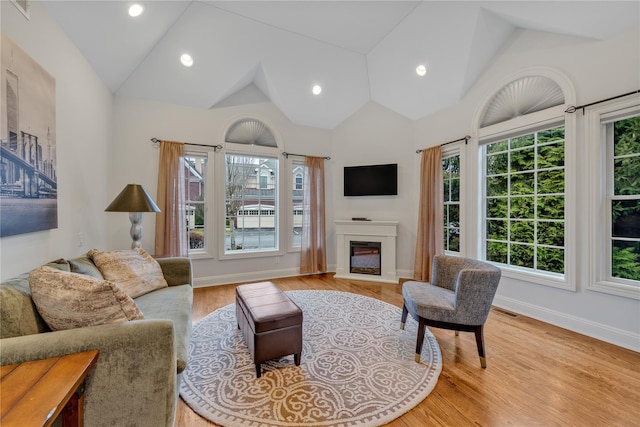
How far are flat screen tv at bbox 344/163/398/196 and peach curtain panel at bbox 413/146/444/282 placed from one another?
0.52m

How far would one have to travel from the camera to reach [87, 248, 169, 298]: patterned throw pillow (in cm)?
214

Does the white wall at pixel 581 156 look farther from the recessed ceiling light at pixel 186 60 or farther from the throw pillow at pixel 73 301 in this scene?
the recessed ceiling light at pixel 186 60

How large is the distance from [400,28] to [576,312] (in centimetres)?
396

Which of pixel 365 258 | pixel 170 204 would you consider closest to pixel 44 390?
pixel 170 204

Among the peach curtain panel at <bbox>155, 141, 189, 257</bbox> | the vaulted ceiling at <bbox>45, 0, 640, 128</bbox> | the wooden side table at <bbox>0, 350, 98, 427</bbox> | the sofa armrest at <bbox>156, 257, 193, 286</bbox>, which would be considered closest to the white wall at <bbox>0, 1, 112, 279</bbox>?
the vaulted ceiling at <bbox>45, 0, 640, 128</bbox>

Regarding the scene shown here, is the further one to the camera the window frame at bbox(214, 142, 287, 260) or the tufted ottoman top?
the window frame at bbox(214, 142, 287, 260)

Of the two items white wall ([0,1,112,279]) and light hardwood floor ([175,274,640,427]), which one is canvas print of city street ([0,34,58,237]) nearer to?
white wall ([0,1,112,279])

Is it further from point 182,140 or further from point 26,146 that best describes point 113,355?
point 182,140

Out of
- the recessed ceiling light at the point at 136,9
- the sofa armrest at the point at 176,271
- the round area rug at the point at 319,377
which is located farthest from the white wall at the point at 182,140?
the round area rug at the point at 319,377

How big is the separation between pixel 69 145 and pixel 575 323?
5.07m

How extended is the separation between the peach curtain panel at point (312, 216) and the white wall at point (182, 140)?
7.9 inches

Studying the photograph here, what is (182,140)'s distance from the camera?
392 centimetres

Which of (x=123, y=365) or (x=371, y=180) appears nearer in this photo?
(x=123, y=365)

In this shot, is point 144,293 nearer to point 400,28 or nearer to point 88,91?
point 88,91
